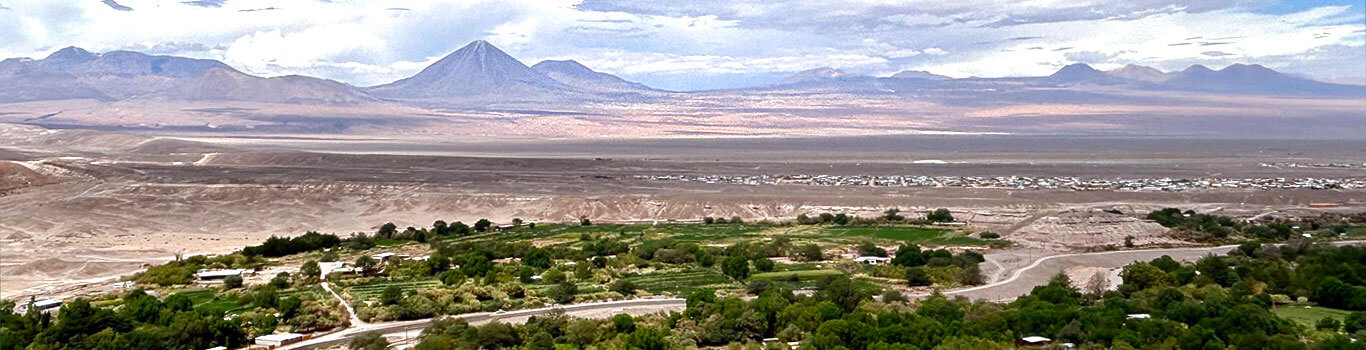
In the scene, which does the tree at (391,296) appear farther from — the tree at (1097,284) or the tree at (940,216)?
the tree at (940,216)

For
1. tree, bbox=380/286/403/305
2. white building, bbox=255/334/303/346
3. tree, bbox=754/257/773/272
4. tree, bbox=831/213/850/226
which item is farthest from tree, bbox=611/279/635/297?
tree, bbox=831/213/850/226

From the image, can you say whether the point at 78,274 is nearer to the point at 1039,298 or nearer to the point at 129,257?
the point at 129,257

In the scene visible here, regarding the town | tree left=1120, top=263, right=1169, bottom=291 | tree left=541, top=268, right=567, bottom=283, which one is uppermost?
tree left=541, top=268, right=567, bottom=283

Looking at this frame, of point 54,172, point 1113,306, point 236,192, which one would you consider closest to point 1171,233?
point 1113,306

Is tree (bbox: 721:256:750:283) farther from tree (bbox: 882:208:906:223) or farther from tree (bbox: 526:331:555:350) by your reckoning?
tree (bbox: 882:208:906:223)

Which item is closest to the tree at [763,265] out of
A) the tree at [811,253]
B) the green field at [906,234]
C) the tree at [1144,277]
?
the tree at [811,253]

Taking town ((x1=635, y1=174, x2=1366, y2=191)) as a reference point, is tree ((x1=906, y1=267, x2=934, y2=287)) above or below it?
above

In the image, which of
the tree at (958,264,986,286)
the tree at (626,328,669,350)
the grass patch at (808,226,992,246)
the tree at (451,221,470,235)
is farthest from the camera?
the tree at (451,221,470,235)
